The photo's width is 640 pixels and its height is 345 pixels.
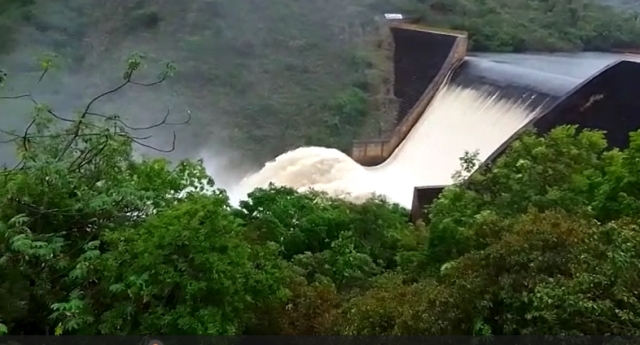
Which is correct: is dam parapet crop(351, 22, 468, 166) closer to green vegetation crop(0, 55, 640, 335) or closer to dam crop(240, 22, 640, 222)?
dam crop(240, 22, 640, 222)

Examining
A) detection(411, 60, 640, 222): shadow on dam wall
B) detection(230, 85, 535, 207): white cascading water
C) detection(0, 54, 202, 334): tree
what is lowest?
detection(230, 85, 535, 207): white cascading water

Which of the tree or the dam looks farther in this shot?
the dam

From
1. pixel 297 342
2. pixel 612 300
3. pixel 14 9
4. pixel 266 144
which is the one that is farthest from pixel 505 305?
pixel 14 9

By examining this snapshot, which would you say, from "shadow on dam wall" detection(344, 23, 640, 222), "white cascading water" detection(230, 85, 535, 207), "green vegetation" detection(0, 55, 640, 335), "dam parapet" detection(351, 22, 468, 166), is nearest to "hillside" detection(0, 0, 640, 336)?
"green vegetation" detection(0, 55, 640, 335)

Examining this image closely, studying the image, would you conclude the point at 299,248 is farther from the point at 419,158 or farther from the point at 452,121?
the point at 452,121

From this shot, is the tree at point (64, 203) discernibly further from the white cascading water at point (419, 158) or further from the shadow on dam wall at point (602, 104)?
the shadow on dam wall at point (602, 104)

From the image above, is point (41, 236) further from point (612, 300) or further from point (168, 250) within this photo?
point (612, 300)

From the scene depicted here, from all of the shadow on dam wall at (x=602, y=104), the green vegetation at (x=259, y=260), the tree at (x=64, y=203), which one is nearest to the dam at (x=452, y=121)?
A: the shadow on dam wall at (x=602, y=104)

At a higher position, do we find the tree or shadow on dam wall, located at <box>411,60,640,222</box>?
the tree
